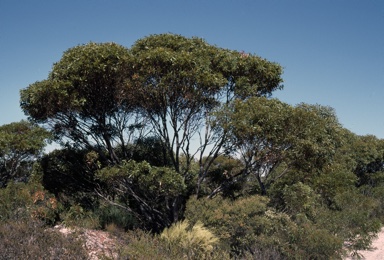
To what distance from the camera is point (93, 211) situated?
13656 millimetres

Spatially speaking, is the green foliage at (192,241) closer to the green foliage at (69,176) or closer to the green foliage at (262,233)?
the green foliage at (262,233)

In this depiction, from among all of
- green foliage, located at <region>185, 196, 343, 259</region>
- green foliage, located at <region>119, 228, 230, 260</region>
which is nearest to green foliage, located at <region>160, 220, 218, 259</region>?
green foliage, located at <region>119, 228, 230, 260</region>

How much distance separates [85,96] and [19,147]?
2982 millimetres

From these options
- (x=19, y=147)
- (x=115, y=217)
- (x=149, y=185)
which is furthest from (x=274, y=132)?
(x=19, y=147)

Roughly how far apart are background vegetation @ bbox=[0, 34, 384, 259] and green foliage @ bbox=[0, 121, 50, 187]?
5cm

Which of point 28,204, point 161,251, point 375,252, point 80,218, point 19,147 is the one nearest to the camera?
point 161,251

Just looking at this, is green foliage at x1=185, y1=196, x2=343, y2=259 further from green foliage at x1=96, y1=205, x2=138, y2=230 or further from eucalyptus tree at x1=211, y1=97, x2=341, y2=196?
green foliage at x1=96, y1=205, x2=138, y2=230

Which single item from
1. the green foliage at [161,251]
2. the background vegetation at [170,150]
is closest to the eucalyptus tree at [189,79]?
the background vegetation at [170,150]

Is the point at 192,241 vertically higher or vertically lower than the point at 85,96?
lower

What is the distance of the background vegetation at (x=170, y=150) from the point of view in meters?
10.3

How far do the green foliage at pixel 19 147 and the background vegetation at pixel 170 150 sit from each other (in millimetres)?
48

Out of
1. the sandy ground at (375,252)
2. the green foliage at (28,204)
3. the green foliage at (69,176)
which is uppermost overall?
the green foliage at (69,176)

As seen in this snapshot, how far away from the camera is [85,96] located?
12.8 m

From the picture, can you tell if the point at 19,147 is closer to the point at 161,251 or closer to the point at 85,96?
the point at 85,96
